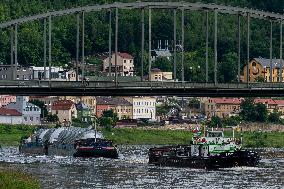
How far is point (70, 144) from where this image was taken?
540 feet

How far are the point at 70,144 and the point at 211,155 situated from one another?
105ft

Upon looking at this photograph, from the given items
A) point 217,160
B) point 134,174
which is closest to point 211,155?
point 217,160

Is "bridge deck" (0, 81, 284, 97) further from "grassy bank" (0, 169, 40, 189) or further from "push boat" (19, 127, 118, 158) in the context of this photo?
"grassy bank" (0, 169, 40, 189)

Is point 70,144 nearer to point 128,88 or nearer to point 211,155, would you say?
point 128,88

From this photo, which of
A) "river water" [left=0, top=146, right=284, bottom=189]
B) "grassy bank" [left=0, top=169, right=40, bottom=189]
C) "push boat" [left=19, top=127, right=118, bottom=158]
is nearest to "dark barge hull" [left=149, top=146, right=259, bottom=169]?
"river water" [left=0, top=146, right=284, bottom=189]

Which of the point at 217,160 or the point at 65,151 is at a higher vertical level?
the point at 217,160

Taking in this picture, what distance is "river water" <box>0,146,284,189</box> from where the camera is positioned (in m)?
110

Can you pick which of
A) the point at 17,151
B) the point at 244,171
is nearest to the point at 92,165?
the point at 244,171

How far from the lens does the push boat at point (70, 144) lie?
154 meters

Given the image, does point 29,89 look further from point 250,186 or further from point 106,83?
point 250,186

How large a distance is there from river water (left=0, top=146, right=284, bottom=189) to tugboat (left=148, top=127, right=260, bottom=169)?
1.33 meters

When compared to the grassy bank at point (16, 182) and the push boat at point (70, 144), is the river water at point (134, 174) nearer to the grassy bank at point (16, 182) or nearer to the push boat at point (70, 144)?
the push boat at point (70, 144)

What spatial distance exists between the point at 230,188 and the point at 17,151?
76.7 metres

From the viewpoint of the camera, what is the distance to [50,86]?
5418 inches
